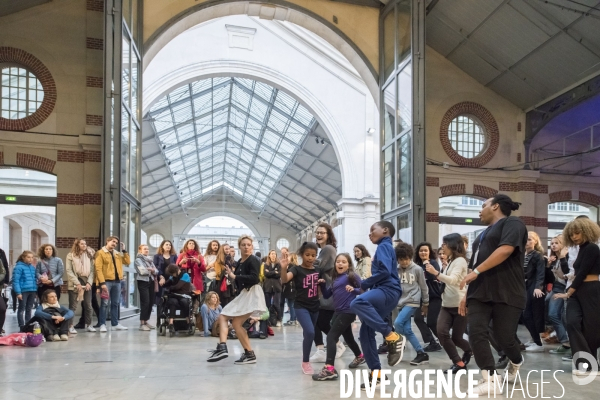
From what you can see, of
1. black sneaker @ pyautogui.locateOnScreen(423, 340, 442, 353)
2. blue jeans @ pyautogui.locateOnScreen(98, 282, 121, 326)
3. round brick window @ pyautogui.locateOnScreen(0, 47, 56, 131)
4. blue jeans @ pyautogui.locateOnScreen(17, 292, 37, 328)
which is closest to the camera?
black sneaker @ pyautogui.locateOnScreen(423, 340, 442, 353)

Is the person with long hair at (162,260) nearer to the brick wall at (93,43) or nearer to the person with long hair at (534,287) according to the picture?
the brick wall at (93,43)

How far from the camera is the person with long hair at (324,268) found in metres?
6.63

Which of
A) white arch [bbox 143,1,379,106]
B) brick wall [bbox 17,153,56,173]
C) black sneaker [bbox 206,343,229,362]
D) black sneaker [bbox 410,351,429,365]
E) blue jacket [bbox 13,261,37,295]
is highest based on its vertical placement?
white arch [bbox 143,1,379,106]

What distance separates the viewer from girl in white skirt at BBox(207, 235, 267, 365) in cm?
660

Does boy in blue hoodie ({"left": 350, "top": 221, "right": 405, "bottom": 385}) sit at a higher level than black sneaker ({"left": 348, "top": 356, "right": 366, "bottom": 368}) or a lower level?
higher

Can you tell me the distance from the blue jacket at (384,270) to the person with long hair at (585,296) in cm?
225

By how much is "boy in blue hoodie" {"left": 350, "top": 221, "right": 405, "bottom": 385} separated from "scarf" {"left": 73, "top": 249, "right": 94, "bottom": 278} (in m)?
6.50

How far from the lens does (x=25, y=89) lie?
13.0 metres

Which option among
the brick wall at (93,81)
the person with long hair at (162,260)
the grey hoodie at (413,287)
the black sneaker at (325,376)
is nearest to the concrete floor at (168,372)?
the black sneaker at (325,376)

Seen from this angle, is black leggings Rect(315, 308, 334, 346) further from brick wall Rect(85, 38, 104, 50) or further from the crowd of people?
brick wall Rect(85, 38, 104, 50)

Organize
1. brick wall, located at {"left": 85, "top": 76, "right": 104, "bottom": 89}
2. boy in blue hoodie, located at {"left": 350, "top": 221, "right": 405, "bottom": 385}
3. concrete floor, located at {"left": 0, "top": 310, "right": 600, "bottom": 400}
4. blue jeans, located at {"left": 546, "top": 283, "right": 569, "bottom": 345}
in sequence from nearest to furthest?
concrete floor, located at {"left": 0, "top": 310, "right": 600, "bottom": 400} < boy in blue hoodie, located at {"left": 350, "top": 221, "right": 405, "bottom": 385} < blue jeans, located at {"left": 546, "top": 283, "right": 569, "bottom": 345} < brick wall, located at {"left": 85, "top": 76, "right": 104, "bottom": 89}

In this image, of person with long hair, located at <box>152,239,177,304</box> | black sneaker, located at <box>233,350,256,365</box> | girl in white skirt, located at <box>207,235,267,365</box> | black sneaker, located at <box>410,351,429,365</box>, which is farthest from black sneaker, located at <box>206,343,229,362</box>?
person with long hair, located at <box>152,239,177,304</box>

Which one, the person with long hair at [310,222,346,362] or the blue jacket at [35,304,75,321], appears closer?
the person with long hair at [310,222,346,362]

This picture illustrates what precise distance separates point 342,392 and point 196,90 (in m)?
23.0
